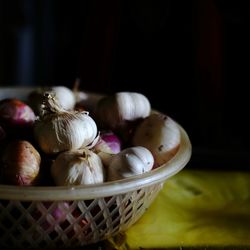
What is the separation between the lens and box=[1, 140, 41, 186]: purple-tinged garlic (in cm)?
60

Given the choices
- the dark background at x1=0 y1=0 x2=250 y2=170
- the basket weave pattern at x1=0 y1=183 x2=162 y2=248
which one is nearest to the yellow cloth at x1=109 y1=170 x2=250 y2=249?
the basket weave pattern at x1=0 y1=183 x2=162 y2=248

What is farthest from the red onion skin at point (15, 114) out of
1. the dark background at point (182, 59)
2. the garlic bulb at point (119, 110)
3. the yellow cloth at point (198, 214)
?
the dark background at point (182, 59)

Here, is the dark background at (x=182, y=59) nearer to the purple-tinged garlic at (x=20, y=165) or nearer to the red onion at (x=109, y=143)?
the red onion at (x=109, y=143)

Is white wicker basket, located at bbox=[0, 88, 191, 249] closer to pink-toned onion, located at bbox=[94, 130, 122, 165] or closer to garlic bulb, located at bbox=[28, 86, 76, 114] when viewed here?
pink-toned onion, located at bbox=[94, 130, 122, 165]

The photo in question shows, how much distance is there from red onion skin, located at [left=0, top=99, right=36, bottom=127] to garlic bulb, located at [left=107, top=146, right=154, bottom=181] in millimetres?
190

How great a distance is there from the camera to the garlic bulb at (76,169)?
593 mm

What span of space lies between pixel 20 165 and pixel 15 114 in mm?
169

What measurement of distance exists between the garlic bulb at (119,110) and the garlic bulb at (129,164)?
13 cm

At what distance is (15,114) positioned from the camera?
0.75m

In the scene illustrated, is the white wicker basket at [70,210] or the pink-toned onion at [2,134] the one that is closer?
the white wicker basket at [70,210]

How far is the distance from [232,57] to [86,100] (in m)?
0.73

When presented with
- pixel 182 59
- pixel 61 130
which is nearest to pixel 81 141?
pixel 61 130

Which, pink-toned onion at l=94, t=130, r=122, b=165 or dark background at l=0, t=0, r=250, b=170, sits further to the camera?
dark background at l=0, t=0, r=250, b=170

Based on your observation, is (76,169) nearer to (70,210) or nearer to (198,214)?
(70,210)
